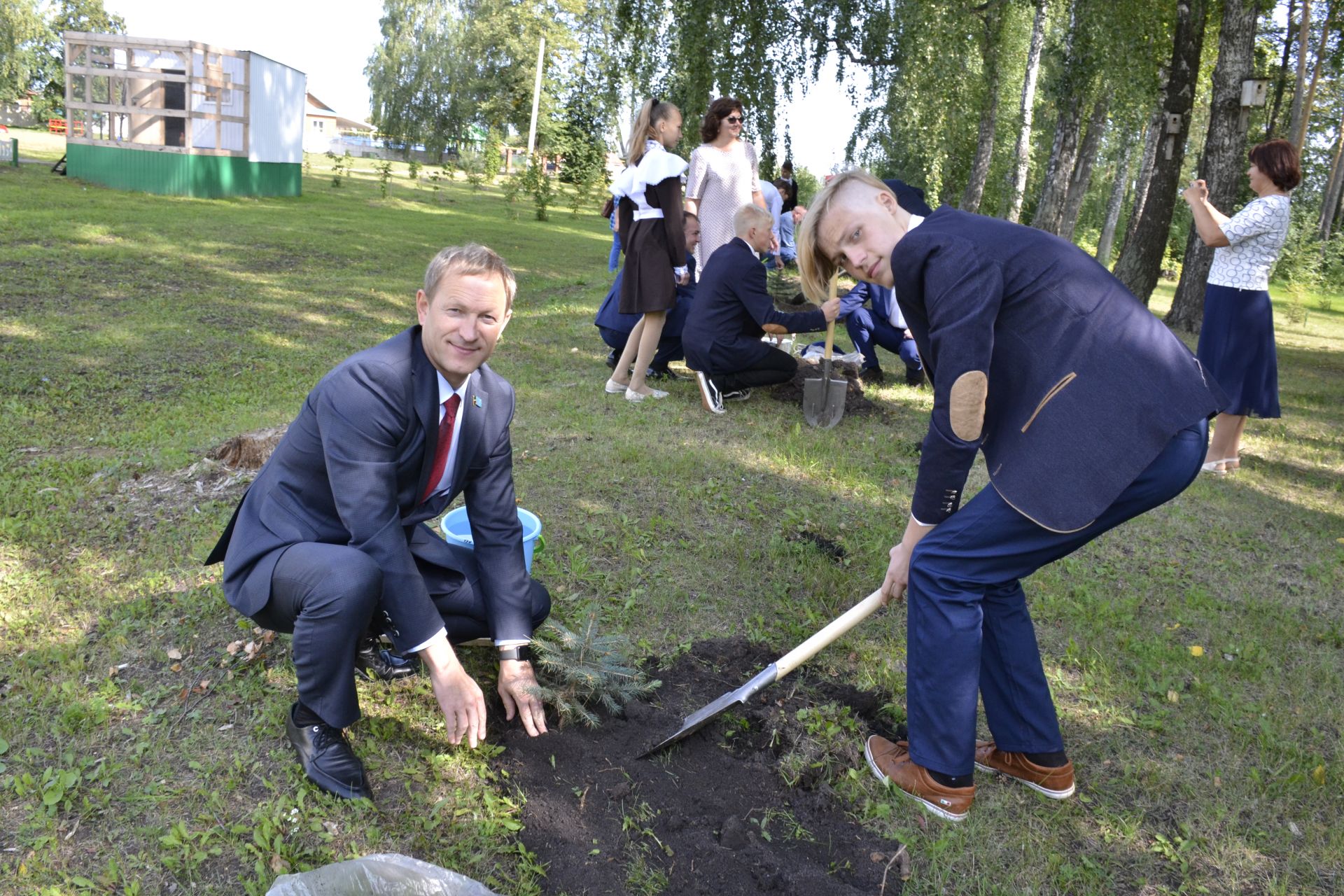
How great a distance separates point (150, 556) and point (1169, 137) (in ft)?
37.9

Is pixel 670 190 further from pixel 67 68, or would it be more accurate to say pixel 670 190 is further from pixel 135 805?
pixel 67 68

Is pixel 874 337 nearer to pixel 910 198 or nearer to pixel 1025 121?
pixel 910 198

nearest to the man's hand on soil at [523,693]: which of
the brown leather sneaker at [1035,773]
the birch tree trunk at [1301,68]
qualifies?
the brown leather sneaker at [1035,773]

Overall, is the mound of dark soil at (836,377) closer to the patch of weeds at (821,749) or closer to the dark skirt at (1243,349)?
the dark skirt at (1243,349)

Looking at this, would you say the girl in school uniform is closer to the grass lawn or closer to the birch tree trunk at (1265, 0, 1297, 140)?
the grass lawn

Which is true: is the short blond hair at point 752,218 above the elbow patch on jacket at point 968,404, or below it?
above

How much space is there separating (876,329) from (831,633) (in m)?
4.93

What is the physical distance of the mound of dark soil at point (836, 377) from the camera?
6586 millimetres

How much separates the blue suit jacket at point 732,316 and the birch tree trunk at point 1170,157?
7.04 m

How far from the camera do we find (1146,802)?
2.73m

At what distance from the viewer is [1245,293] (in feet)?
18.3

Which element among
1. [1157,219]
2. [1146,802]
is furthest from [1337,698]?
[1157,219]

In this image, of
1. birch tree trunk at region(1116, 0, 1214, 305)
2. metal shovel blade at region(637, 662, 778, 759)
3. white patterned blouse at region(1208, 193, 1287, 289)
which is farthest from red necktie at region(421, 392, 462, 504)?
birch tree trunk at region(1116, 0, 1214, 305)

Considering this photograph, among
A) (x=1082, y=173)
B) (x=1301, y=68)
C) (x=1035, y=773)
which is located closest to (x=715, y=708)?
(x=1035, y=773)
